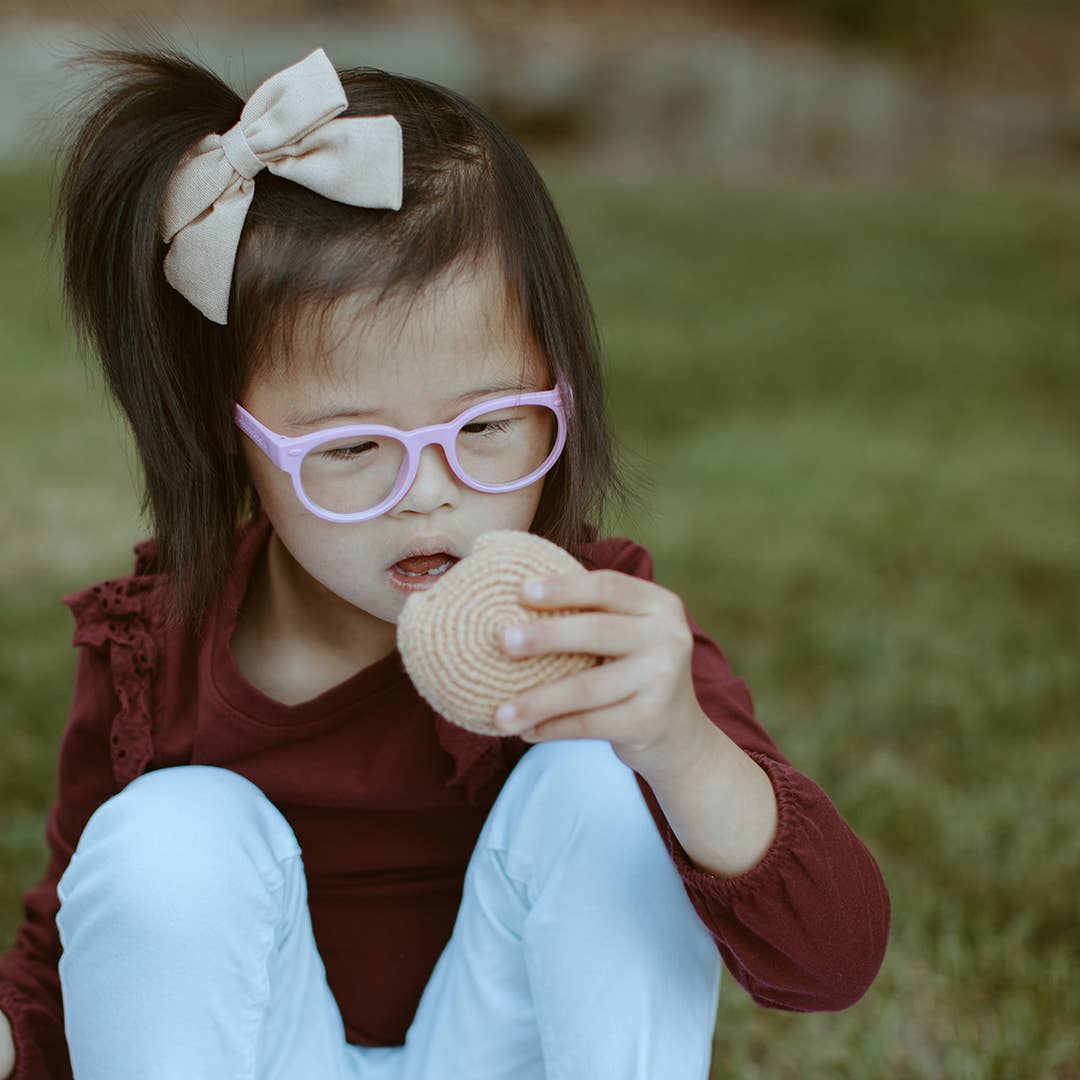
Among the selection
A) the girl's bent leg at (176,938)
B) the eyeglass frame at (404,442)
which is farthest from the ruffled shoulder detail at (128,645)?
the eyeglass frame at (404,442)

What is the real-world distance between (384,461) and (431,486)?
0.04 m

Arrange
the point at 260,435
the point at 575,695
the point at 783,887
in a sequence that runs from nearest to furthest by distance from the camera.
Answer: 1. the point at 575,695
2. the point at 783,887
3. the point at 260,435

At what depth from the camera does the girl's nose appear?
102 centimetres

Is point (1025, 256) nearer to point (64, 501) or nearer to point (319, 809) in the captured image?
point (64, 501)

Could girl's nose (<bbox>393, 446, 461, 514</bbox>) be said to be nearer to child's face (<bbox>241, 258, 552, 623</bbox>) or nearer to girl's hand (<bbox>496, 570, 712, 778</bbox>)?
child's face (<bbox>241, 258, 552, 623</bbox>)

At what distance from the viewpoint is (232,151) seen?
3.45 feet

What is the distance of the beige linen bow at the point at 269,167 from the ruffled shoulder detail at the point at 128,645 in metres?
0.29

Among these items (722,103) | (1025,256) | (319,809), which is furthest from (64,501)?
(722,103)

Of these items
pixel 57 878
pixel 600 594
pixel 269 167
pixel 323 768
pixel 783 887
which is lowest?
pixel 57 878

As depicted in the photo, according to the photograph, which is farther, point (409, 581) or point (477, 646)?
point (409, 581)

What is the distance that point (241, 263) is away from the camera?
1066 mm

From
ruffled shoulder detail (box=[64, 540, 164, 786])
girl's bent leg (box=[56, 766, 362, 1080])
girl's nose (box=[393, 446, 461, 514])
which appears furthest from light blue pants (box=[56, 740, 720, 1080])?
girl's nose (box=[393, 446, 461, 514])

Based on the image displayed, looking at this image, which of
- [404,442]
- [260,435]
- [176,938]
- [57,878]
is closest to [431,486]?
[404,442]

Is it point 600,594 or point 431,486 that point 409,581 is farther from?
point 600,594
